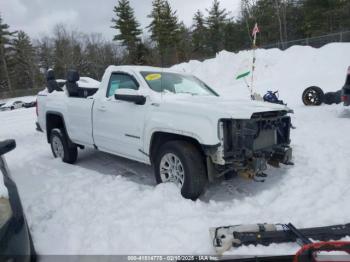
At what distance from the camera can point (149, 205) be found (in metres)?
4.52

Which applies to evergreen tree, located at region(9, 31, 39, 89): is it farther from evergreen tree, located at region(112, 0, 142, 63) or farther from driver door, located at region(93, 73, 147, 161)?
driver door, located at region(93, 73, 147, 161)

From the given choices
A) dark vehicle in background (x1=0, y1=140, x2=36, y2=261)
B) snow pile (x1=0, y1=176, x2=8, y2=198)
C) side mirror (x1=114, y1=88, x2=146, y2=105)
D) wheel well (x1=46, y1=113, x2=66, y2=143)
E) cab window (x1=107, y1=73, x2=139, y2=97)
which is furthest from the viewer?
wheel well (x1=46, y1=113, x2=66, y2=143)

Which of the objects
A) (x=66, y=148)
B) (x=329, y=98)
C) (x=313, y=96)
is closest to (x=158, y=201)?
(x=66, y=148)

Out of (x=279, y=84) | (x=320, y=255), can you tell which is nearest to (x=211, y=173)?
(x=320, y=255)

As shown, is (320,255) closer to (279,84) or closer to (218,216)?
(218,216)

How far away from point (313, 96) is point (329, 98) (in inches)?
32.4

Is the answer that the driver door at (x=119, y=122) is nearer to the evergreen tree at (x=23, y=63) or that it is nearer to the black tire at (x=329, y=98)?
the black tire at (x=329, y=98)

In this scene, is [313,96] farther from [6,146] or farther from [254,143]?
[6,146]

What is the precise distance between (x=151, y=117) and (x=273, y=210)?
2041 mm

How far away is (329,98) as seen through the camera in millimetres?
10297

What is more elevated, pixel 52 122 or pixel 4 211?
pixel 52 122

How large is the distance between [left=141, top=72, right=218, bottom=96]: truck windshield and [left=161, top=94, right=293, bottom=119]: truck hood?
321 millimetres

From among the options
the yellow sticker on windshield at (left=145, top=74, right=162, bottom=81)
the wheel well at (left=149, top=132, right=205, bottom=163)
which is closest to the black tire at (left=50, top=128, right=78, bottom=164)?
the yellow sticker on windshield at (left=145, top=74, right=162, bottom=81)

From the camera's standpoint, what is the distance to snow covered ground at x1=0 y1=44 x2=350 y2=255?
375 cm
